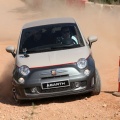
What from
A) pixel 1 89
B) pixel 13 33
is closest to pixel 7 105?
pixel 1 89

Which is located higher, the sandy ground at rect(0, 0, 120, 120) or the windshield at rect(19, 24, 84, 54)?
the windshield at rect(19, 24, 84, 54)

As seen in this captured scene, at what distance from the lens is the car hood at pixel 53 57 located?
10.0m

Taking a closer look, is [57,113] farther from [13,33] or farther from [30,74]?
[13,33]

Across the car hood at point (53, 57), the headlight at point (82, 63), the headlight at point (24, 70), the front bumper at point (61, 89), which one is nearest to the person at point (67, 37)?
the car hood at point (53, 57)

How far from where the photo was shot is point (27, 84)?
991cm

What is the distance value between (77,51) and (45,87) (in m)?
1.18

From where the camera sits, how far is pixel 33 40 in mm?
11141

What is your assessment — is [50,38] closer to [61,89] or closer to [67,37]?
[67,37]

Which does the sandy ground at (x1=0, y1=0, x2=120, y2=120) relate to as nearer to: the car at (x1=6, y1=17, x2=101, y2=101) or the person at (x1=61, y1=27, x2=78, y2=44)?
the car at (x1=6, y1=17, x2=101, y2=101)

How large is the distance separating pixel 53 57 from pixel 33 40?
112 centimetres

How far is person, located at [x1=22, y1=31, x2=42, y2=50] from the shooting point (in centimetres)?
1099

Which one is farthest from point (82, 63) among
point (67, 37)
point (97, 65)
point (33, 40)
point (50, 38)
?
point (97, 65)

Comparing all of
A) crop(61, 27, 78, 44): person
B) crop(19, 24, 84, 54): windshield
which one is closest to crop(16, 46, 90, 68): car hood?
crop(19, 24, 84, 54): windshield

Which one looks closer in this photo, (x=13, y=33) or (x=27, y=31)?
(x=27, y=31)
